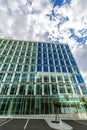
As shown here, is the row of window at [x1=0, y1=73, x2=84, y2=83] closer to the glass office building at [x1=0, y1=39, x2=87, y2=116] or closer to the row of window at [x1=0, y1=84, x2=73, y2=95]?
the glass office building at [x1=0, y1=39, x2=87, y2=116]

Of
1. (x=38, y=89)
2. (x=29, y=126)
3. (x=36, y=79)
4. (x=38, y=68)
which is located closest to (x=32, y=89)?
(x=38, y=89)

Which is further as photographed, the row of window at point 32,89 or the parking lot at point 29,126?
the row of window at point 32,89

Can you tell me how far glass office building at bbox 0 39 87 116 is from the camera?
1373 inches

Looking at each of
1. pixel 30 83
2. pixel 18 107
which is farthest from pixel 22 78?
pixel 18 107

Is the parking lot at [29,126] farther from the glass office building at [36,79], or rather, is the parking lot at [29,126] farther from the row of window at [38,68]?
the row of window at [38,68]

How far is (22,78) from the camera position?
1671 inches

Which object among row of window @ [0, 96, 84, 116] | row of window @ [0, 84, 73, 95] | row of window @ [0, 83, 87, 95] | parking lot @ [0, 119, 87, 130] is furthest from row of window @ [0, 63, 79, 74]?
parking lot @ [0, 119, 87, 130]

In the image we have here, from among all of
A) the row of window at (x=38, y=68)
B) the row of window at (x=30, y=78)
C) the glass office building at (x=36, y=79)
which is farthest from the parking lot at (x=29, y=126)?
the row of window at (x=38, y=68)

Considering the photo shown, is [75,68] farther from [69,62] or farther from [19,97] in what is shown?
[19,97]

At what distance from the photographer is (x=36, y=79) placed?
4262 cm

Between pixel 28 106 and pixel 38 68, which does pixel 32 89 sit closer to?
pixel 28 106

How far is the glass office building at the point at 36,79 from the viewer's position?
1373 inches

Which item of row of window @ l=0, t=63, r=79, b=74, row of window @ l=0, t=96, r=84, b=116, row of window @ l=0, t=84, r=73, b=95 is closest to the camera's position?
row of window @ l=0, t=96, r=84, b=116

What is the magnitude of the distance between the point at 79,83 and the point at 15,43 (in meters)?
37.4
